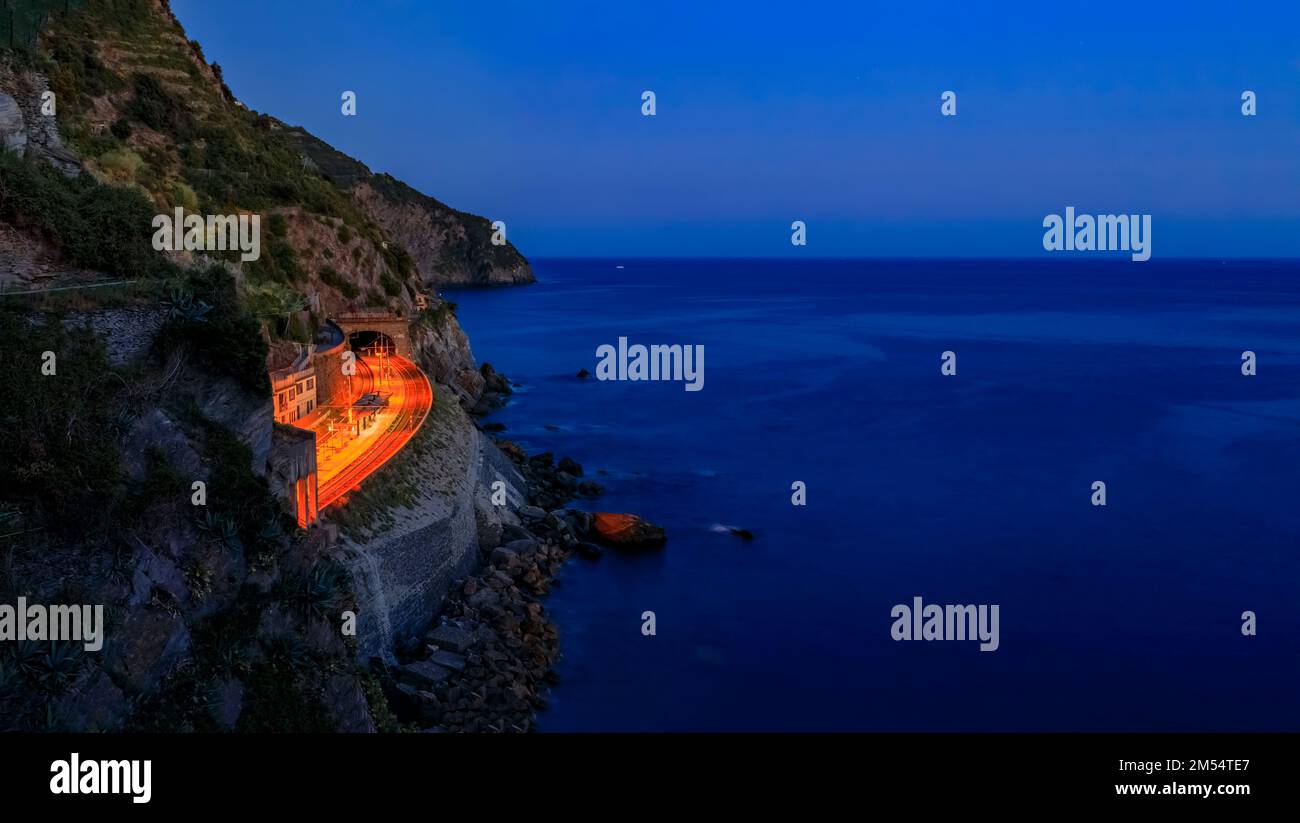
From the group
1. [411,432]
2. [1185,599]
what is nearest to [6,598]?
[411,432]

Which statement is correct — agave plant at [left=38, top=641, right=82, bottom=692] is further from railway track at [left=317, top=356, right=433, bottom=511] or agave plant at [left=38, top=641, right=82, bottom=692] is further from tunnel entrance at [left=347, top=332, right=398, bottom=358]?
tunnel entrance at [left=347, top=332, right=398, bottom=358]

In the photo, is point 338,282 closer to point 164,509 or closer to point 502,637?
point 502,637

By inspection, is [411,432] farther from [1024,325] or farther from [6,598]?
Answer: [1024,325]

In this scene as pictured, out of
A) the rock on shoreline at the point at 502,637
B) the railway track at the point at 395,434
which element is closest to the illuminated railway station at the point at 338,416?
the railway track at the point at 395,434

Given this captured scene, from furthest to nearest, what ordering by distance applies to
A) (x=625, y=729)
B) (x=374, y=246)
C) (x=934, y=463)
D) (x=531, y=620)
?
(x=374, y=246) < (x=934, y=463) < (x=531, y=620) < (x=625, y=729)

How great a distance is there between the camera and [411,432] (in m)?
29.5

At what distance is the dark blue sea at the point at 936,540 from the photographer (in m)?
23.9

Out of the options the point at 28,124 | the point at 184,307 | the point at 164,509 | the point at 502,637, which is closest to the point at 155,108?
the point at 28,124

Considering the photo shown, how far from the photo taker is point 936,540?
114 feet

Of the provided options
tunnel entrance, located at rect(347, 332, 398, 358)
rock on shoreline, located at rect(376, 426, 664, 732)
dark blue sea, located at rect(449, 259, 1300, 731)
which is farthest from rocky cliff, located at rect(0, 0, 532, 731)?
tunnel entrance, located at rect(347, 332, 398, 358)

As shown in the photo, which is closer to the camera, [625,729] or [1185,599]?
[625,729]

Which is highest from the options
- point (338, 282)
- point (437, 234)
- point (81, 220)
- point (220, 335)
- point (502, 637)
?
point (437, 234)

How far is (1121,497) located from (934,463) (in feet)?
28.1
